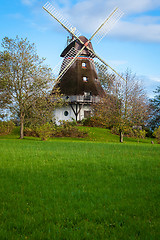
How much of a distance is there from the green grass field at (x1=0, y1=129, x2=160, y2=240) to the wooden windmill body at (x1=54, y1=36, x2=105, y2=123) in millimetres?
34783

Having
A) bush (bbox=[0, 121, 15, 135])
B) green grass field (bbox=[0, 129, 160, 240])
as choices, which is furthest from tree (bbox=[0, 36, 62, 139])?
green grass field (bbox=[0, 129, 160, 240])

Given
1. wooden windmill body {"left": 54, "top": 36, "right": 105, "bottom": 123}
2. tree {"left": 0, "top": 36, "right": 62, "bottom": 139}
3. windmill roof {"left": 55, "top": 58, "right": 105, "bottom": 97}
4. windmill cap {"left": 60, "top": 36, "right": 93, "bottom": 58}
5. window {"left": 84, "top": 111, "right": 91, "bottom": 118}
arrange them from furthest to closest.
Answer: window {"left": 84, "top": 111, "right": 91, "bottom": 118} < windmill cap {"left": 60, "top": 36, "right": 93, "bottom": 58} < windmill roof {"left": 55, "top": 58, "right": 105, "bottom": 97} < wooden windmill body {"left": 54, "top": 36, "right": 105, "bottom": 123} < tree {"left": 0, "top": 36, "right": 62, "bottom": 139}

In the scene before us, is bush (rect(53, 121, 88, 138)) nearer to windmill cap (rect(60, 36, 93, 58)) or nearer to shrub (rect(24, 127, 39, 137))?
shrub (rect(24, 127, 39, 137))

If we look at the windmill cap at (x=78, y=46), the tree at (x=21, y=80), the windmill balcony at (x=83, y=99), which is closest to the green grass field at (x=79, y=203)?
the tree at (x=21, y=80)

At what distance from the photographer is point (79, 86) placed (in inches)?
1823

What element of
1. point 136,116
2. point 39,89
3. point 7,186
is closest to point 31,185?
point 7,186

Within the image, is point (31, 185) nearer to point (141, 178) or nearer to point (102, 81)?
point (141, 178)

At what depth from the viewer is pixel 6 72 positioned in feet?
100

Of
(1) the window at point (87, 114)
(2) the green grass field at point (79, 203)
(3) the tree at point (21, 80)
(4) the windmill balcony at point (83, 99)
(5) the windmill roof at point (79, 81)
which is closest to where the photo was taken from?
(2) the green grass field at point (79, 203)

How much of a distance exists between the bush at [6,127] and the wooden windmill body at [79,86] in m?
11.8

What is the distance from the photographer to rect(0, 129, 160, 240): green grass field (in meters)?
5.28

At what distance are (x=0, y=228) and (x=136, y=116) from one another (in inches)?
1288

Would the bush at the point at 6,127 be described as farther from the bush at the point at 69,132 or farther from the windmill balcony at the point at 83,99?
the windmill balcony at the point at 83,99

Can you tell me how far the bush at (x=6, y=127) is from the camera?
3560cm
